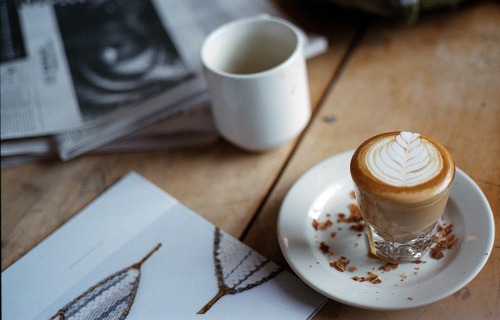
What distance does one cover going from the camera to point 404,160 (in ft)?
1.23

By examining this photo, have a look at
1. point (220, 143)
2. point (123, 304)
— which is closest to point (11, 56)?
point (220, 143)

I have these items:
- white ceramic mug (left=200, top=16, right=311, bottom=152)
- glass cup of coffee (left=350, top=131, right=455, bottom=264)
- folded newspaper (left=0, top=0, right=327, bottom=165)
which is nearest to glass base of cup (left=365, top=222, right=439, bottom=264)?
glass cup of coffee (left=350, top=131, right=455, bottom=264)

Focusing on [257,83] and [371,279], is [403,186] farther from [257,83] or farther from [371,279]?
[257,83]

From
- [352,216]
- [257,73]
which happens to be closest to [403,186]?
[352,216]

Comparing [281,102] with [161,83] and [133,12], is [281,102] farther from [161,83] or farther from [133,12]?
[133,12]

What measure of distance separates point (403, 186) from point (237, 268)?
182 mm

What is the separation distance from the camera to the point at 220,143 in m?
0.62

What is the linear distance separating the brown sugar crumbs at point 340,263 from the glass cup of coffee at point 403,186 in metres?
0.04

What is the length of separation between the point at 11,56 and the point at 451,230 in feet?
A: 2.16

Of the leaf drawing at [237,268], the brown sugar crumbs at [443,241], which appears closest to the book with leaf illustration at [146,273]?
the leaf drawing at [237,268]

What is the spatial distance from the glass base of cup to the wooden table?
7 centimetres

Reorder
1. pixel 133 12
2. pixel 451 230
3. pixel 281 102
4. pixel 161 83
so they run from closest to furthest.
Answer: pixel 451 230 → pixel 281 102 → pixel 161 83 → pixel 133 12

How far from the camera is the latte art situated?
0.36 m

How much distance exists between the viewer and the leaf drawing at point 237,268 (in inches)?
17.1
